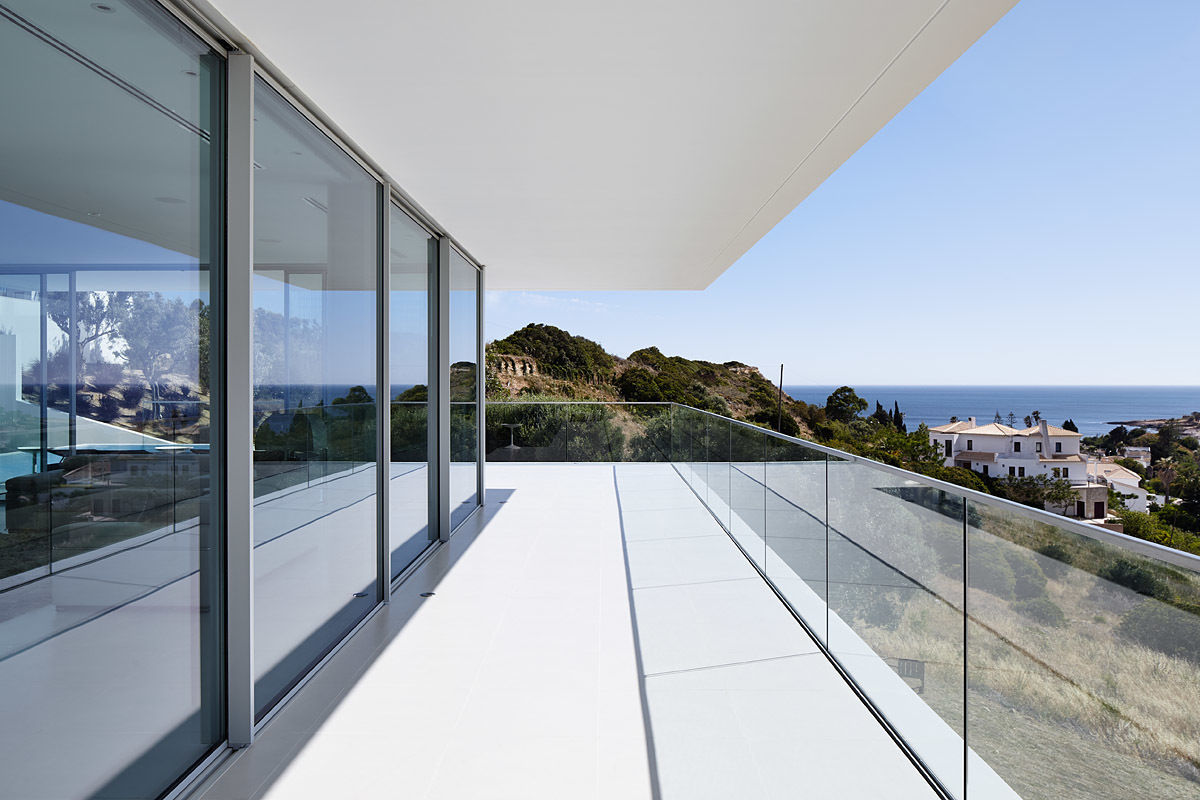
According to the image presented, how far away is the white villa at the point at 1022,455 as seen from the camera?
19125mm

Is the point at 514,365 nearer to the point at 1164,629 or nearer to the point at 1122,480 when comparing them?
the point at 1122,480

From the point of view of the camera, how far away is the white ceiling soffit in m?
2.28

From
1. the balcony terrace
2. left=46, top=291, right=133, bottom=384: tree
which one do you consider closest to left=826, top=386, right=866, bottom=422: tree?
the balcony terrace

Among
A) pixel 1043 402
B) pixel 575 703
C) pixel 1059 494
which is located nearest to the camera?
pixel 575 703

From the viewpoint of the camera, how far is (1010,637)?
177 centimetres

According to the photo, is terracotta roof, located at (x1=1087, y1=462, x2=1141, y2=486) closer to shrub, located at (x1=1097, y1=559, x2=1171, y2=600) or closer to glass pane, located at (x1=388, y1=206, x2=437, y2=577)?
glass pane, located at (x1=388, y1=206, x2=437, y2=577)

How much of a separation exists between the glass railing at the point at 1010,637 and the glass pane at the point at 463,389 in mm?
3468

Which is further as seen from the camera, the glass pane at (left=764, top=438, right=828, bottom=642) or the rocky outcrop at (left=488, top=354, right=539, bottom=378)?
the rocky outcrop at (left=488, top=354, right=539, bottom=378)

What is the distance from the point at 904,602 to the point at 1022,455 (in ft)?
79.0

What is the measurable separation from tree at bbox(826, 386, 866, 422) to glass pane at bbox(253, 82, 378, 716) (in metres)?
36.0

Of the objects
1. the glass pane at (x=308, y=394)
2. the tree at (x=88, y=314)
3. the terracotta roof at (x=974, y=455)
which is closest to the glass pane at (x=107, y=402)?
the tree at (x=88, y=314)

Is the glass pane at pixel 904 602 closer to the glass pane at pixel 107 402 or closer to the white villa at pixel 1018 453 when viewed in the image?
the glass pane at pixel 107 402

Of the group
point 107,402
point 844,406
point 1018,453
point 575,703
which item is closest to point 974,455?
point 1018,453

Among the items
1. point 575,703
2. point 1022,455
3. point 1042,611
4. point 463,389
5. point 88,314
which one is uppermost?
point 88,314
